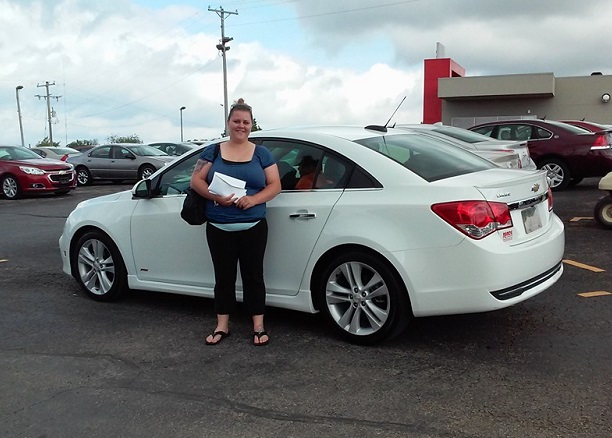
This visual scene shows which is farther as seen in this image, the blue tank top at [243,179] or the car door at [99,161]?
the car door at [99,161]

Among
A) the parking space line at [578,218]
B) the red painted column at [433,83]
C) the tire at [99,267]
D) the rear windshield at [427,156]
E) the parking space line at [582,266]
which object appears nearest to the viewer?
the rear windshield at [427,156]

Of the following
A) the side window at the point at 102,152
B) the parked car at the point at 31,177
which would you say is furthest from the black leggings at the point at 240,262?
the side window at the point at 102,152

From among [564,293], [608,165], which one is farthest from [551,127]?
[564,293]

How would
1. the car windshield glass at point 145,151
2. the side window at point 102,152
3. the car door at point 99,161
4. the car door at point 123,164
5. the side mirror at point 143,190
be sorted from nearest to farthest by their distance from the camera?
the side mirror at point 143,190, the car door at point 123,164, the car windshield glass at point 145,151, the car door at point 99,161, the side window at point 102,152

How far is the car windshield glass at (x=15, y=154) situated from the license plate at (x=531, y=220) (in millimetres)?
15684

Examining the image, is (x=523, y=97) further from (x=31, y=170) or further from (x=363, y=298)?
(x=363, y=298)

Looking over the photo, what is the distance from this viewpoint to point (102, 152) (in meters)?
20.7

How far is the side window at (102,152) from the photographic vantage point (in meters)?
20.5

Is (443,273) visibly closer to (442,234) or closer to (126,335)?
(442,234)

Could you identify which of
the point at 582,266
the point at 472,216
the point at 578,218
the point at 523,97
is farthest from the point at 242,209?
the point at 523,97

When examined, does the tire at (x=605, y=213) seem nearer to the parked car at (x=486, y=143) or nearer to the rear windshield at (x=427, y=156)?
the parked car at (x=486, y=143)

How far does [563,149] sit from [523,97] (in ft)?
63.2

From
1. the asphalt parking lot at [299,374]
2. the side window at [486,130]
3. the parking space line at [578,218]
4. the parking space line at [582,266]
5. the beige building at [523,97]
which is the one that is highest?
the beige building at [523,97]

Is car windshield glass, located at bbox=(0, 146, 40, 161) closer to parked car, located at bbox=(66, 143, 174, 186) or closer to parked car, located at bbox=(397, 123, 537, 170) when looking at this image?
parked car, located at bbox=(66, 143, 174, 186)
